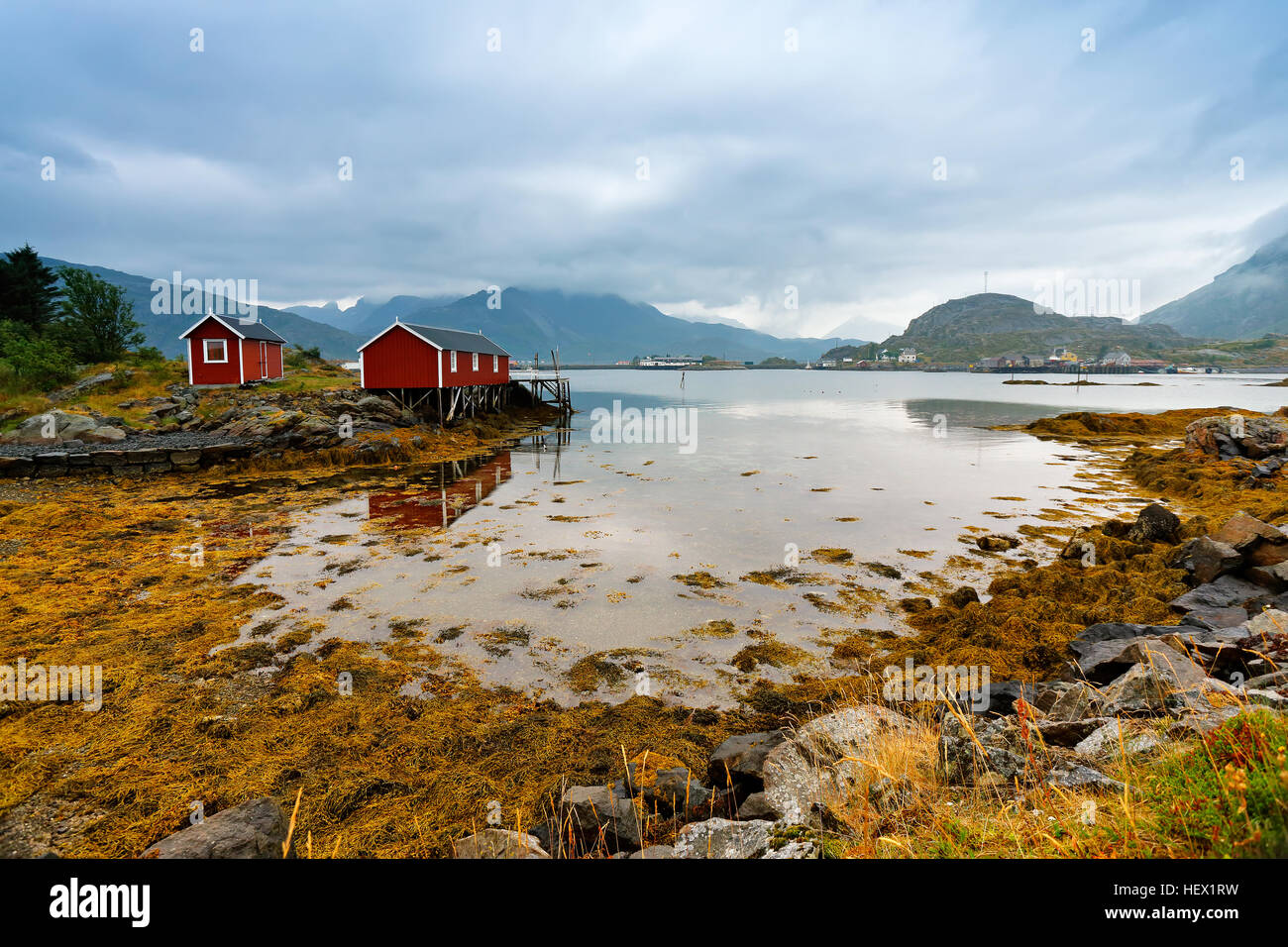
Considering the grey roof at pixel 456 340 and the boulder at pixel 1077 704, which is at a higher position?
the grey roof at pixel 456 340

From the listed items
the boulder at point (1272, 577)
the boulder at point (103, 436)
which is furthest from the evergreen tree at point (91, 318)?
the boulder at point (1272, 577)

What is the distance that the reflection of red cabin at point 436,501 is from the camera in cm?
1786

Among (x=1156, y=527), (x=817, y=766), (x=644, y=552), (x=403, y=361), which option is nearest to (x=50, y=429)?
(x=403, y=361)

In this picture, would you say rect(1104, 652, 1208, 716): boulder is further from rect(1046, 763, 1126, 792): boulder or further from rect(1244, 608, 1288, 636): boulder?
rect(1046, 763, 1126, 792): boulder

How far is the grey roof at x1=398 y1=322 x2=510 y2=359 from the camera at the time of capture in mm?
38312

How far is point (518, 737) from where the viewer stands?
6.99 meters

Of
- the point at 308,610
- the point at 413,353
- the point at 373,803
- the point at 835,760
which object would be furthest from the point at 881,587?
the point at 413,353

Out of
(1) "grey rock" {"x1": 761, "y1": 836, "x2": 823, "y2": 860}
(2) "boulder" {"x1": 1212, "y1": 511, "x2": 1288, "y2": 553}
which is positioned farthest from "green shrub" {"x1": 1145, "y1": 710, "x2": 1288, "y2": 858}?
(2) "boulder" {"x1": 1212, "y1": 511, "x2": 1288, "y2": 553}

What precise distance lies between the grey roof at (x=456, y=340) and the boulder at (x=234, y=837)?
3347 cm

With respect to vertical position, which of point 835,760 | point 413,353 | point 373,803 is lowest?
point 373,803

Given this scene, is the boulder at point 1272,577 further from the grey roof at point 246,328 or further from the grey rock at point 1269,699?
the grey roof at point 246,328

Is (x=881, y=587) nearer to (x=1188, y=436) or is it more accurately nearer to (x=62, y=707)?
(x=62, y=707)

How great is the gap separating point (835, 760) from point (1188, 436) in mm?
32254
